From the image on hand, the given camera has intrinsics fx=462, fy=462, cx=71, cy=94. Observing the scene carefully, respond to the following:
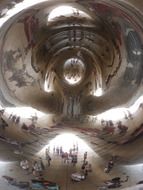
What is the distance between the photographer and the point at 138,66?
4129 millimetres

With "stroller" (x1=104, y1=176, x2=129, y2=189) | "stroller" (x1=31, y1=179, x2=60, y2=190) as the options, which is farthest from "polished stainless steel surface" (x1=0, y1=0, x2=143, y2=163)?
"stroller" (x1=31, y1=179, x2=60, y2=190)

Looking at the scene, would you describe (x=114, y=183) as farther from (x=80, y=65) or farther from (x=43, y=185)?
(x=80, y=65)

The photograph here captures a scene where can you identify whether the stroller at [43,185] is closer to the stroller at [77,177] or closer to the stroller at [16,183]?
the stroller at [16,183]

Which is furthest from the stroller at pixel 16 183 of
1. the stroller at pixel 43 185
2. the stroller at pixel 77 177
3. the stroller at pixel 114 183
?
the stroller at pixel 114 183

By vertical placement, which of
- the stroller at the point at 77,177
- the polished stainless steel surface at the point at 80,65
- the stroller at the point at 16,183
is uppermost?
the polished stainless steel surface at the point at 80,65

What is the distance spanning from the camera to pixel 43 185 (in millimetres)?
3789

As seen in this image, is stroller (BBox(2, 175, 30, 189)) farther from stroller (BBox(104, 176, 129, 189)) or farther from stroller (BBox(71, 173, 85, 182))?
stroller (BBox(104, 176, 129, 189))

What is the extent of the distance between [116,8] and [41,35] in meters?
1.47

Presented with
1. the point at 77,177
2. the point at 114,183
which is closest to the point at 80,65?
the point at 77,177

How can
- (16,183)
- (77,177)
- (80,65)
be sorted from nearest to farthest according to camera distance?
(16,183) < (77,177) < (80,65)

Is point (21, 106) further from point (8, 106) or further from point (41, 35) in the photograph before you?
point (41, 35)

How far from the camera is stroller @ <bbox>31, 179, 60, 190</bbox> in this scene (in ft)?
12.3

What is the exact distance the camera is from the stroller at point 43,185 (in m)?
3.76

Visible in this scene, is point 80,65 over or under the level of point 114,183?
over
